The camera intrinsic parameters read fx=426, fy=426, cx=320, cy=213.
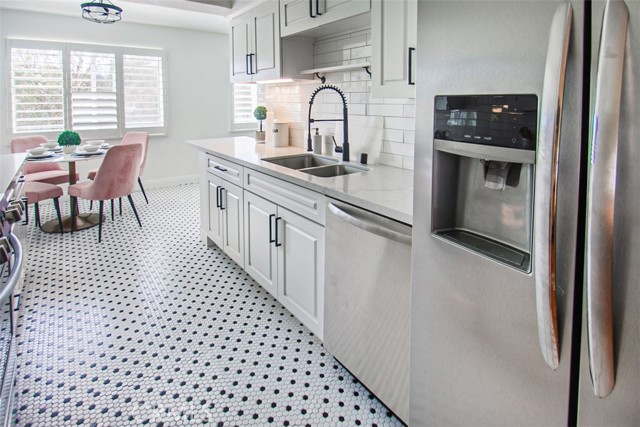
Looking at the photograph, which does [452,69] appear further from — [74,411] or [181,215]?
[181,215]

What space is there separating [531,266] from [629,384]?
28 centimetres

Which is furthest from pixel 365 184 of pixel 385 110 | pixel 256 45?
pixel 256 45

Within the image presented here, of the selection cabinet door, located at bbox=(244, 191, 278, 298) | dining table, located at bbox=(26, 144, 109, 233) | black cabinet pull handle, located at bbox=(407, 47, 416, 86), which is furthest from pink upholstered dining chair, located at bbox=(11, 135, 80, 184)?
black cabinet pull handle, located at bbox=(407, 47, 416, 86)

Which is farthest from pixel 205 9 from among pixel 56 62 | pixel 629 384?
pixel 629 384

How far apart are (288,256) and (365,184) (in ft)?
2.21

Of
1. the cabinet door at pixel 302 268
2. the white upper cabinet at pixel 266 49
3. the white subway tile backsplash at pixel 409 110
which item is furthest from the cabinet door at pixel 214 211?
the white subway tile backsplash at pixel 409 110

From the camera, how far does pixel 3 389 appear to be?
1384 mm

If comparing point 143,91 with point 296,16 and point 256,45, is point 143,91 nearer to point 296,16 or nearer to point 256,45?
point 256,45

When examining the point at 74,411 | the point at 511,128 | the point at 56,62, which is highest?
the point at 56,62

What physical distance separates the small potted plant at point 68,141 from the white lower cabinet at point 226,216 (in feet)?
5.97

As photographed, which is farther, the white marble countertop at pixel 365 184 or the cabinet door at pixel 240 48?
the cabinet door at pixel 240 48

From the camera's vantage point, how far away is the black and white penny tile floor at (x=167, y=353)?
182 cm

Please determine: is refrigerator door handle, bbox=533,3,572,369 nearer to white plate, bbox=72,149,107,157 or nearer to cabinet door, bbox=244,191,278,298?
cabinet door, bbox=244,191,278,298

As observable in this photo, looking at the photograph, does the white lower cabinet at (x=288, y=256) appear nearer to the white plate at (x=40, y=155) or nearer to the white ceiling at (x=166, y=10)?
the white ceiling at (x=166, y=10)
